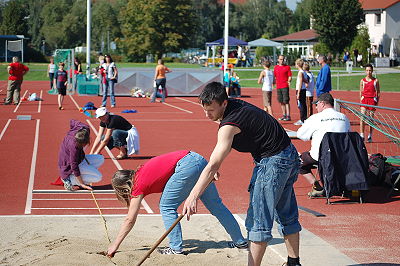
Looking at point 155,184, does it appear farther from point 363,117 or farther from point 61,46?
point 61,46

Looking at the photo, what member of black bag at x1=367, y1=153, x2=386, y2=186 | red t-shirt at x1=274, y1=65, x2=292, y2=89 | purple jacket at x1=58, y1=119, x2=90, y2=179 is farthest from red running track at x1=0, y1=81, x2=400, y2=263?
red t-shirt at x1=274, y1=65, x2=292, y2=89

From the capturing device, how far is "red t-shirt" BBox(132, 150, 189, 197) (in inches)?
257

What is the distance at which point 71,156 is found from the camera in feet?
33.8

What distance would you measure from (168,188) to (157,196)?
10.9ft

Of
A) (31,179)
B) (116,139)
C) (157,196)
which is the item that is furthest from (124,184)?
(116,139)

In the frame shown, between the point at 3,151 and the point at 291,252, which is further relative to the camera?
the point at 3,151

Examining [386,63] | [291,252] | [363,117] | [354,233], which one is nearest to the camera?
[291,252]

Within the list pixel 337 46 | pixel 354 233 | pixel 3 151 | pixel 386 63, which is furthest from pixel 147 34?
pixel 354 233

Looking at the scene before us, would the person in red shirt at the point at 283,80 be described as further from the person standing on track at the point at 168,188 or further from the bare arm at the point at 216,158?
the bare arm at the point at 216,158

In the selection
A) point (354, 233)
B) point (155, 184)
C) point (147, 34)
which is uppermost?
point (147, 34)

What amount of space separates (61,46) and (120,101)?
76.2 m

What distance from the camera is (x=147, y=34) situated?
92.9 metres

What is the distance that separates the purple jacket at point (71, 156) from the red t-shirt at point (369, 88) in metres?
8.29

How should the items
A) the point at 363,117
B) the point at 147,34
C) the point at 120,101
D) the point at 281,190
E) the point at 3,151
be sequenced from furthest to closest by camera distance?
the point at 147,34 → the point at 120,101 → the point at 3,151 → the point at 363,117 → the point at 281,190
